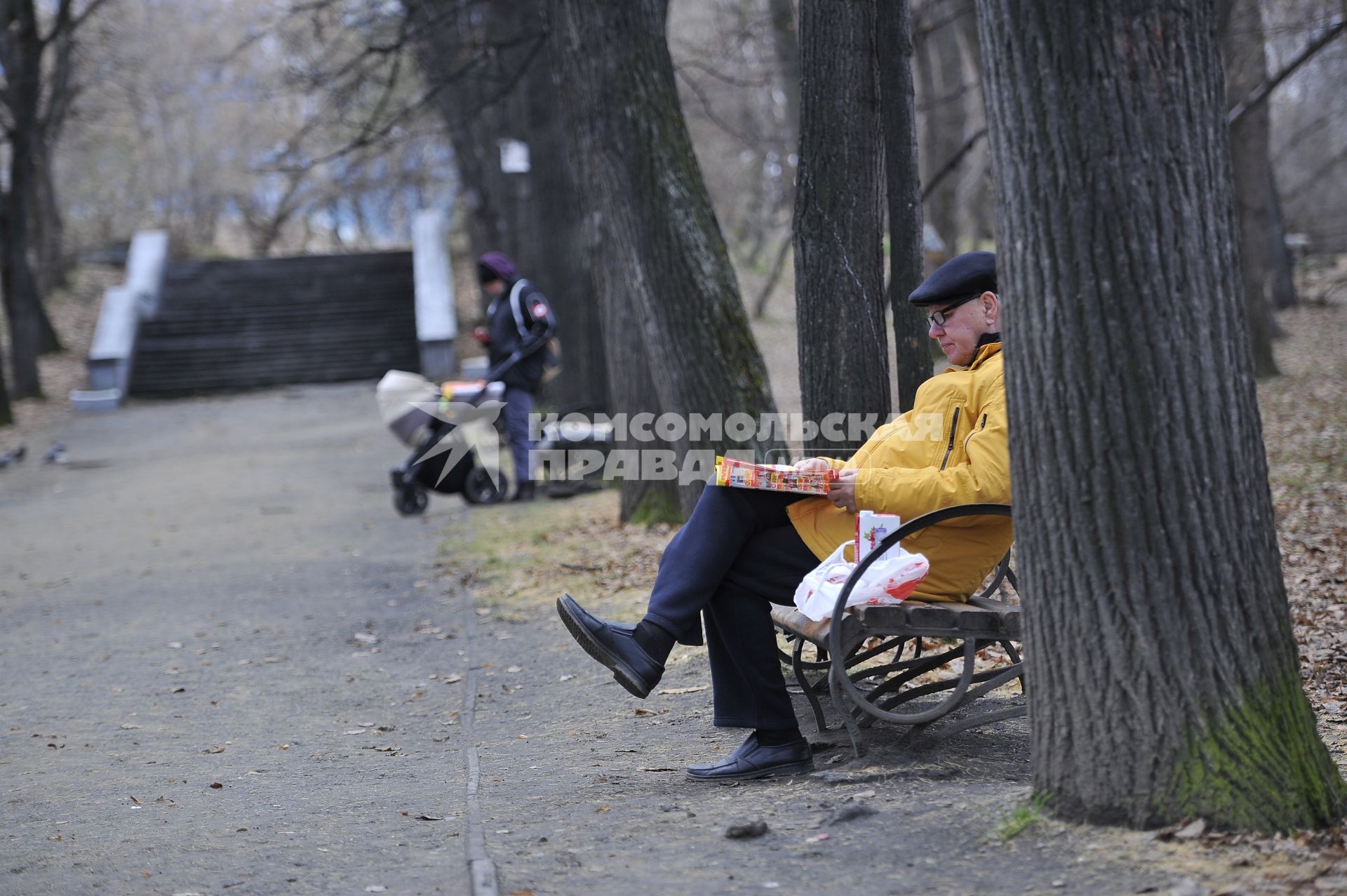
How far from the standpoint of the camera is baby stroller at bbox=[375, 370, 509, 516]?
11.0 meters

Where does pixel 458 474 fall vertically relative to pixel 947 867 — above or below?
above

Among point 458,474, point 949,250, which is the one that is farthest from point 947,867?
point 949,250

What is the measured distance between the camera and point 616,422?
10281 millimetres

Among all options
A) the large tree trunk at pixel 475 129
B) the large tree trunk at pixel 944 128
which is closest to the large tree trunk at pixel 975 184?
the large tree trunk at pixel 944 128

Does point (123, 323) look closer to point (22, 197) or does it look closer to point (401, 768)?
point (22, 197)

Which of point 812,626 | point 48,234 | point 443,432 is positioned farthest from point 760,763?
point 48,234

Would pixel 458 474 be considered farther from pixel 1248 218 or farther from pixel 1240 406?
pixel 1248 218

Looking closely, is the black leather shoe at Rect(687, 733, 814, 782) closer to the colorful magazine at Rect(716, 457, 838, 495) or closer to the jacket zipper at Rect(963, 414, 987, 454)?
the colorful magazine at Rect(716, 457, 838, 495)

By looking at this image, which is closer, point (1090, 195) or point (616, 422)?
point (1090, 195)

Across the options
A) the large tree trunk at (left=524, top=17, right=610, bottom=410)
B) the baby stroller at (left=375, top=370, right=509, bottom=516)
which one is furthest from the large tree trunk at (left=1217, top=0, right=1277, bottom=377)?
the baby stroller at (left=375, top=370, right=509, bottom=516)

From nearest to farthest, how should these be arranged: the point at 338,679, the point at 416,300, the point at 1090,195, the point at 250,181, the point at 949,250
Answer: the point at 1090,195 < the point at 338,679 < the point at 949,250 < the point at 416,300 < the point at 250,181

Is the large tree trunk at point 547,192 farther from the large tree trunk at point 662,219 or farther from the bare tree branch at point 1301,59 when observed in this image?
the bare tree branch at point 1301,59

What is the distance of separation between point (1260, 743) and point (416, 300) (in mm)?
23606

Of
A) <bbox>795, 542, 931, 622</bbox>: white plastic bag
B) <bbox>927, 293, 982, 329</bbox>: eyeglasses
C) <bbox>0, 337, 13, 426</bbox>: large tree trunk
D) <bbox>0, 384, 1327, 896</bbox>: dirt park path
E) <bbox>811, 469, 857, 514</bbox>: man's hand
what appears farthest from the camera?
<bbox>0, 337, 13, 426</bbox>: large tree trunk
